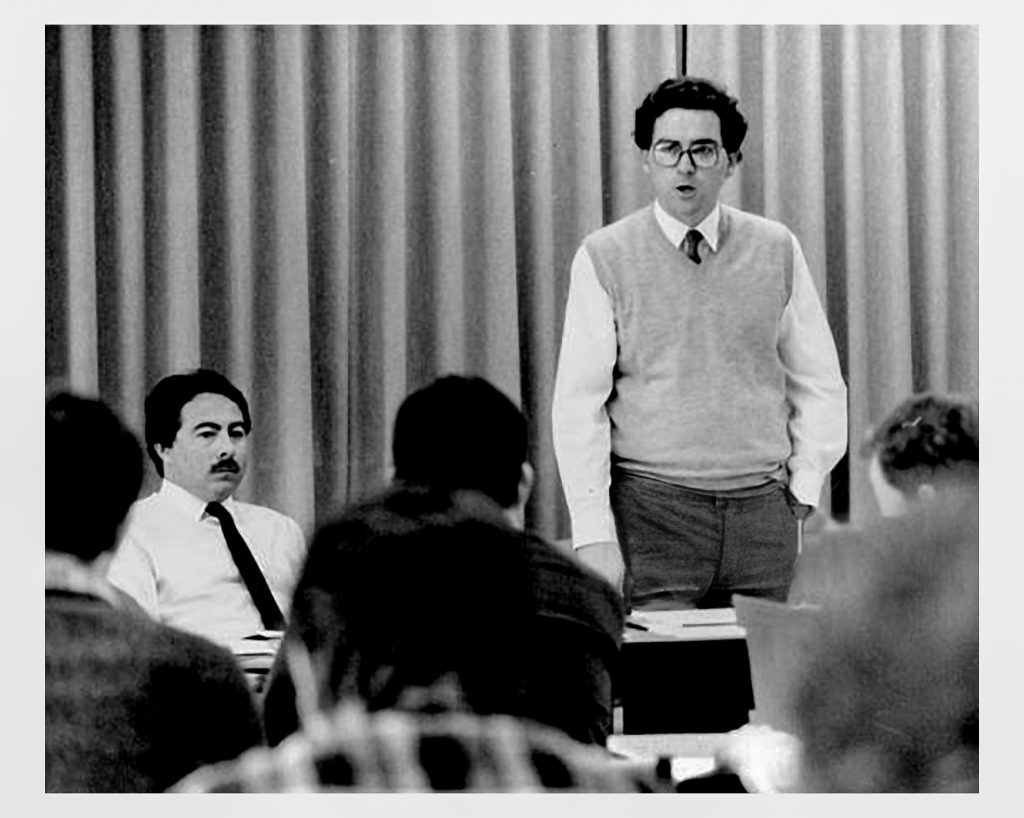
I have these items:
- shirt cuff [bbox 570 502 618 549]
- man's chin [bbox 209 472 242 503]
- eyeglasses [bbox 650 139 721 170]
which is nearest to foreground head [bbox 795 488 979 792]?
shirt cuff [bbox 570 502 618 549]

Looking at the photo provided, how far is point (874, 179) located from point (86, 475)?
4.21ft

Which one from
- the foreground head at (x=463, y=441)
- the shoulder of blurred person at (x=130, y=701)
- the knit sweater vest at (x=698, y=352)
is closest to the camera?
the shoulder of blurred person at (x=130, y=701)

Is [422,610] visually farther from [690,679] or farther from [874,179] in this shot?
[874,179]

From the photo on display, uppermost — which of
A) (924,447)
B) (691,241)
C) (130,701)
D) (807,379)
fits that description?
(691,241)

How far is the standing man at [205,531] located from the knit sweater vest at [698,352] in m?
0.56

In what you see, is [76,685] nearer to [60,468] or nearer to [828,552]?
[60,468]

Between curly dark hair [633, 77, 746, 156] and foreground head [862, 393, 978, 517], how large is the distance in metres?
0.47

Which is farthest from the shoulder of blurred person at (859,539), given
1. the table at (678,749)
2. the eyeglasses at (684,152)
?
the eyeglasses at (684,152)

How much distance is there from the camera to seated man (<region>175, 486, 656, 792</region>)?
2.02m

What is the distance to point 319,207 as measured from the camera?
2.20 meters

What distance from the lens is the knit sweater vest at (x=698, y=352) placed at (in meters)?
2.19

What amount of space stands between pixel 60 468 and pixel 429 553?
0.59 m

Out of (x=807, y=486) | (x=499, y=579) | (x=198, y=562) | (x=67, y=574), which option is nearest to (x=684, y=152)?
(x=807, y=486)

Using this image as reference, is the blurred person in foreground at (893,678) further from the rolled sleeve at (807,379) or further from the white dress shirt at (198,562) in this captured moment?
the white dress shirt at (198,562)
